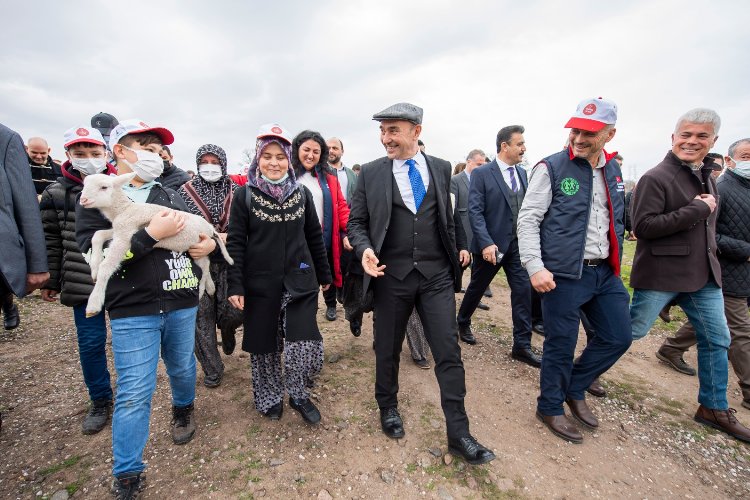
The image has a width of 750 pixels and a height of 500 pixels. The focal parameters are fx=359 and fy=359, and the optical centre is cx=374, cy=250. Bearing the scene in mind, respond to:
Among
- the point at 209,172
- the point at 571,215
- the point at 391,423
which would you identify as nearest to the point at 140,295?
the point at 209,172

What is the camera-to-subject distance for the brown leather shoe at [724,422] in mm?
3064

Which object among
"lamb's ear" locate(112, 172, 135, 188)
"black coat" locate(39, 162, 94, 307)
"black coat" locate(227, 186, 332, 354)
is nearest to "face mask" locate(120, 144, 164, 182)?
"lamb's ear" locate(112, 172, 135, 188)

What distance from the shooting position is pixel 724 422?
10.3ft

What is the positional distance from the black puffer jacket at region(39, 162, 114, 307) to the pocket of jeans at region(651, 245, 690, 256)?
15.3ft

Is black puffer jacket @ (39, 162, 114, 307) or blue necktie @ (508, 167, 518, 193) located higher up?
blue necktie @ (508, 167, 518, 193)

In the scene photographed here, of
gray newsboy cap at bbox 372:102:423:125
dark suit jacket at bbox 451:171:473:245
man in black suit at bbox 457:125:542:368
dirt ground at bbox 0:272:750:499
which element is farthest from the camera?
dark suit jacket at bbox 451:171:473:245

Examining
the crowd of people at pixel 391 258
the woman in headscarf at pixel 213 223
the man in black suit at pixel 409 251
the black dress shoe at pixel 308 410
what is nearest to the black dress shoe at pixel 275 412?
the crowd of people at pixel 391 258

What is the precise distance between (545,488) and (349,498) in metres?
1.33

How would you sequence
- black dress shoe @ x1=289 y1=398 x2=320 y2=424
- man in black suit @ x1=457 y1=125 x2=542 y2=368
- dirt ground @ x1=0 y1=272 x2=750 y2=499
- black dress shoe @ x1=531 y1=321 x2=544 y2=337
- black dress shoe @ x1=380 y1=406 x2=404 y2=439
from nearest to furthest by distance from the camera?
dirt ground @ x1=0 y1=272 x2=750 y2=499, black dress shoe @ x1=380 y1=406 x2=404 y2=439, black dress shoe @ x1=289 y1=398 x2=320 y2=424, man in black suit @ x1=457 y1=125 x2=542 y2=368, black dress shoe @ x1=531 y1=321 x2=544 y2=337

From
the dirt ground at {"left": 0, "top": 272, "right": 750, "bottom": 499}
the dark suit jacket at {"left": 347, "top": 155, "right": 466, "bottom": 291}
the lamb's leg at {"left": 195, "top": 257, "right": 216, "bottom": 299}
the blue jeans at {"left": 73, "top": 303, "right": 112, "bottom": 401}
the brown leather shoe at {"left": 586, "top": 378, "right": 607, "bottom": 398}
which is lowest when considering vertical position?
the dirt ground at {"left": 0, "top": 272, "right": 750, "bottom": 499}

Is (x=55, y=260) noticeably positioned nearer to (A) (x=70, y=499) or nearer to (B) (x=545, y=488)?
(A) (x=70, y=499)

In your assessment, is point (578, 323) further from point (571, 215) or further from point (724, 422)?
point (724, 422)

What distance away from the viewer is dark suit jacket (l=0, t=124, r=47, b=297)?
7.50 ft

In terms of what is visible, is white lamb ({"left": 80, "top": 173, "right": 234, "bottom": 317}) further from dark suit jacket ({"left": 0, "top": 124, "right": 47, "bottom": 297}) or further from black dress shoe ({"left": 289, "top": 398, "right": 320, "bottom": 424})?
black dress shoe ({"left": 289, "top": 398, "right": 320, "bottom": 424})
